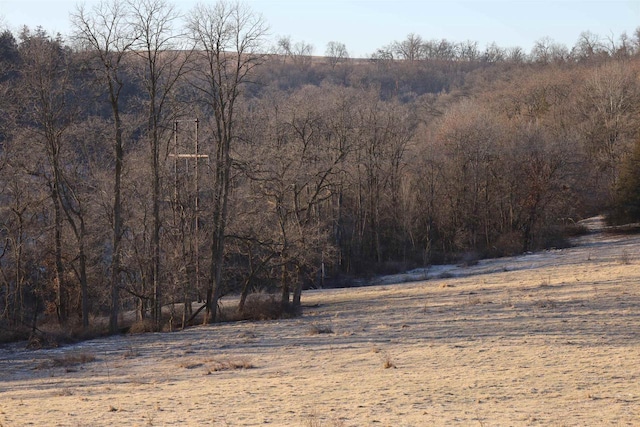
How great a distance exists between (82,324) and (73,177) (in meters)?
6.38

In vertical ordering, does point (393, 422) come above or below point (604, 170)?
below

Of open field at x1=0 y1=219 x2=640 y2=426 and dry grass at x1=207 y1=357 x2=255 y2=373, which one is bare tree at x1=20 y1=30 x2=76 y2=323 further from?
dry grass at x1=207 y1=357 x2=255 y2=373

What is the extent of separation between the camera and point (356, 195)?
2175 inches

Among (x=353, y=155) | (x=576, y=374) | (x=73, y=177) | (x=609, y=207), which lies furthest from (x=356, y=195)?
(x=576, y=374)

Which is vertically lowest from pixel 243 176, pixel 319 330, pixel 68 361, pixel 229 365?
pixel 68 361

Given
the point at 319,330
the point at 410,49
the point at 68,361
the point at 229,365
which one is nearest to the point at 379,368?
the point at 229,365

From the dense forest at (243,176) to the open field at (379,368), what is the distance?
4184mm

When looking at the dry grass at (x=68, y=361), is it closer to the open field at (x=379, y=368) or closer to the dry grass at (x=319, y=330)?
the open field at (x=379, y=368)

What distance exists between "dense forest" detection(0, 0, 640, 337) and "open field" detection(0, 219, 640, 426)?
4.18 meters

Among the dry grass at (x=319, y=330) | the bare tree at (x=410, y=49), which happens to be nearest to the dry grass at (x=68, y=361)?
the dry grass at (x=319, y=330)

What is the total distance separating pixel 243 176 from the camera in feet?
105

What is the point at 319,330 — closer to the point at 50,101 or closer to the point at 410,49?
the point at 50,101

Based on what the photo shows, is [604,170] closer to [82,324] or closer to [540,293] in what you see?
[540,293]

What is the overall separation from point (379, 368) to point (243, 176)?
1721cm
